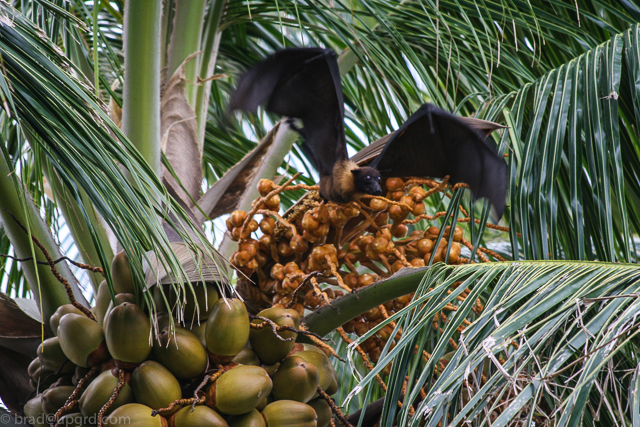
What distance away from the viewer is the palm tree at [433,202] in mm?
796

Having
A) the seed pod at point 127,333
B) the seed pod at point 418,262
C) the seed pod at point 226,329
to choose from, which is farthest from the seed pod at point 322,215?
the seed pod at point 127,333

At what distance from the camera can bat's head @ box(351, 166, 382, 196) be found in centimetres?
129

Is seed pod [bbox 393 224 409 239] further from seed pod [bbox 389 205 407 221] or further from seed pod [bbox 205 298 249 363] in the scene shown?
seed pod [bbox 205 298 249 363]

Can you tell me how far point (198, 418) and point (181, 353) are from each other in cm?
11

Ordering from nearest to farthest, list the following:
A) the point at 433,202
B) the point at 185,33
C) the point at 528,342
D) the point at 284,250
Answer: the point at 528,342, the point at 284,250, the point at 185,33, the point at 433,202

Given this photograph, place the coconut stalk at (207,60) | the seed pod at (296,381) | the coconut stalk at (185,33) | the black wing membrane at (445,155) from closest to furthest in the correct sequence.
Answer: the seed pod at (296,381), the black wing membrane at (445,155), the coconut stalk at (185,33), the coconut stalk at (207,60)

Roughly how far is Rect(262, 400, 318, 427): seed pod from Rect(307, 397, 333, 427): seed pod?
9cm

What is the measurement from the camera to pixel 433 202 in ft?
7.49

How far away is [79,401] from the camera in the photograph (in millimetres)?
1020

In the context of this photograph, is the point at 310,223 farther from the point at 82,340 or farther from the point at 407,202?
the point at 82,340

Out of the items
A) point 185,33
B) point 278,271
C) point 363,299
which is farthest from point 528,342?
point 185,33

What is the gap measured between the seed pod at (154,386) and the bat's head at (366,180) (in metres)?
0.55

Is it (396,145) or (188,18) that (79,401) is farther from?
(188,18)

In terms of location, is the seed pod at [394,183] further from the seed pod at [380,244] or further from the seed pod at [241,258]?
the seed pod at [241,258]
